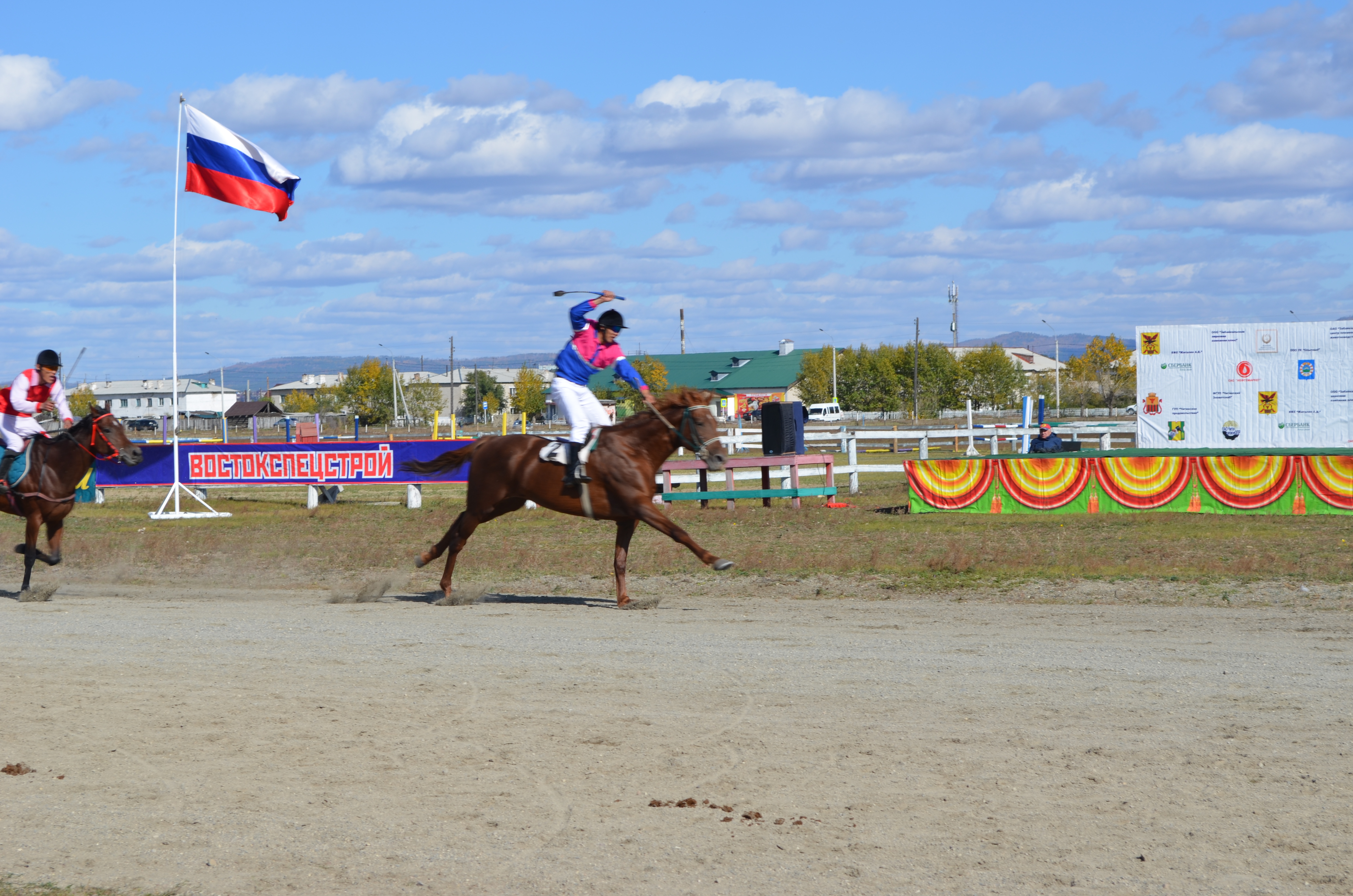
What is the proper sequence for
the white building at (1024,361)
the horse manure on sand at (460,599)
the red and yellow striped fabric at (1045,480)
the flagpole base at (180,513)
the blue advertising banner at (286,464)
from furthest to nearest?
1. the white building at (1024,361)
2. the blue advertising banner at (286,464)
3. the flagpole base at (180,513)
4. the red and yellow striped fabric at (1045,480)
5. the horse manure on sand at (460,599)

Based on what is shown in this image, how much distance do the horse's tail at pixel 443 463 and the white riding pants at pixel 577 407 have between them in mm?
1239

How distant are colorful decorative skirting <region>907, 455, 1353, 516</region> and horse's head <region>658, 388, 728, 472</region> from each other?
953 centimetres

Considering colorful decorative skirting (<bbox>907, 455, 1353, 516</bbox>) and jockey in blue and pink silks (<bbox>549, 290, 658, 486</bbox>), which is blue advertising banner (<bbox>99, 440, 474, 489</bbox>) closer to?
colorful decorative skirting (<bbox>907, 455, 1353, 516</bbox>)

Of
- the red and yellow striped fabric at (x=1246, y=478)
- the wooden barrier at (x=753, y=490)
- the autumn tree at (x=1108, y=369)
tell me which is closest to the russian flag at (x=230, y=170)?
the wooden barrier at (x=753, y=490)

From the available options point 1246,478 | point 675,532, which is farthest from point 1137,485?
point 675,532

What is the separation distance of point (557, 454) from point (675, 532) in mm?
1452

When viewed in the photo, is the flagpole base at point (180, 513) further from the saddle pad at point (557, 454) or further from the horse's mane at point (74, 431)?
the saddle pad at point (557, 454)

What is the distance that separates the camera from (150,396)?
184625 mm

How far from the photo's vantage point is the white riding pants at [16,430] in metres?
13.2

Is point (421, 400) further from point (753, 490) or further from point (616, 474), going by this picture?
point (616, 474)

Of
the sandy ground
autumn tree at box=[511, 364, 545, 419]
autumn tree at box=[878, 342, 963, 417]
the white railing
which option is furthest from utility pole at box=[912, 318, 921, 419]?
the sandy ground

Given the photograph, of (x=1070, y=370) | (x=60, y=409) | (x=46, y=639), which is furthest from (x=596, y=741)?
(x=1070, y=370)

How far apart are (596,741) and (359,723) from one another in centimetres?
143

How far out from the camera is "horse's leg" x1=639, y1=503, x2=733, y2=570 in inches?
427
